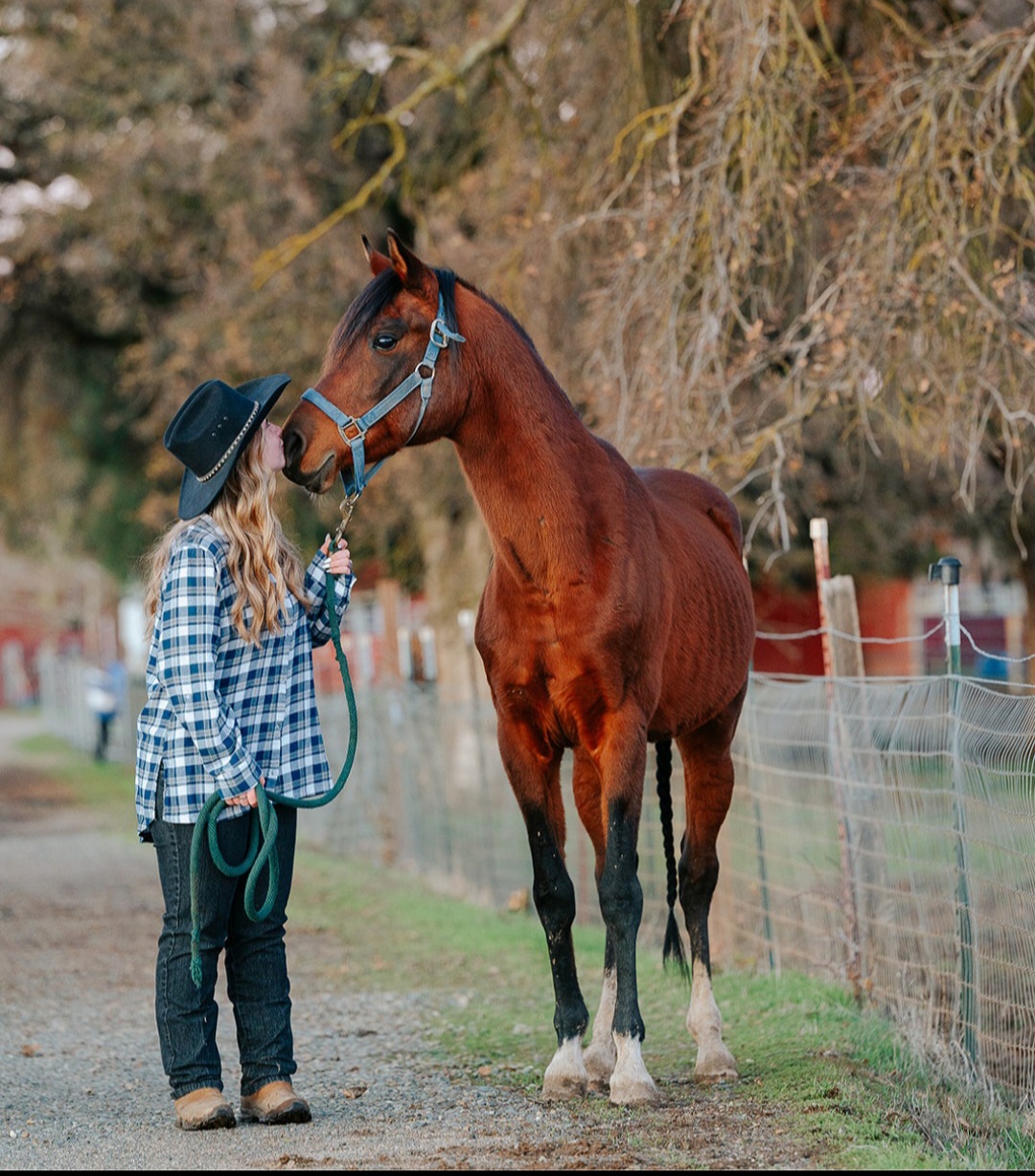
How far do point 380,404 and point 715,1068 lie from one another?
90.3 inches

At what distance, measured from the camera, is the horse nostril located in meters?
4.38

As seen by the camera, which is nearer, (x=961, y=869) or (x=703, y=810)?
(x=961, y=869)

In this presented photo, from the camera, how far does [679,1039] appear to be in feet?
19.0

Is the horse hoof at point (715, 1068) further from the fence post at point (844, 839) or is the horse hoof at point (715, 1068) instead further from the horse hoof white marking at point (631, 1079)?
the fence post at point (844, 839)

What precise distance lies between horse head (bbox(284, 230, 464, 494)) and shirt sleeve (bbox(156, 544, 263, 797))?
1.28 ft

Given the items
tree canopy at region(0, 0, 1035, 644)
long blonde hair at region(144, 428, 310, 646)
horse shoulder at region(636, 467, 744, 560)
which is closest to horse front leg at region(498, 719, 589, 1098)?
long blonde hair at region(144, 428, 310, 646)

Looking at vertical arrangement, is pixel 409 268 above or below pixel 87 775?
above

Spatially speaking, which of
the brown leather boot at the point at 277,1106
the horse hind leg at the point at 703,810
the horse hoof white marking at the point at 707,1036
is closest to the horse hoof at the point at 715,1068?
the horse hoof white marking at the point at 707,1036

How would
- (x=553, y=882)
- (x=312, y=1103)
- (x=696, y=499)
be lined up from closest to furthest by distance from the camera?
(x=312, y=1103) < (x=553, y=882) < (x=696, y=499)

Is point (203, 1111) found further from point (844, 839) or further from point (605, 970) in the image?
point (844, 839)

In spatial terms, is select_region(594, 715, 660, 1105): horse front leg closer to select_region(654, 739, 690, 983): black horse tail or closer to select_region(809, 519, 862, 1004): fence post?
select_region(654, 739, 690, 983): black horse tail

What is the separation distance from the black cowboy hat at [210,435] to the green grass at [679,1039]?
204 centimetres

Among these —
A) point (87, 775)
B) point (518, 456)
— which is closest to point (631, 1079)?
point (518, 456)

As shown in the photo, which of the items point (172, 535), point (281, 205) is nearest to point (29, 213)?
point (281, 205)
